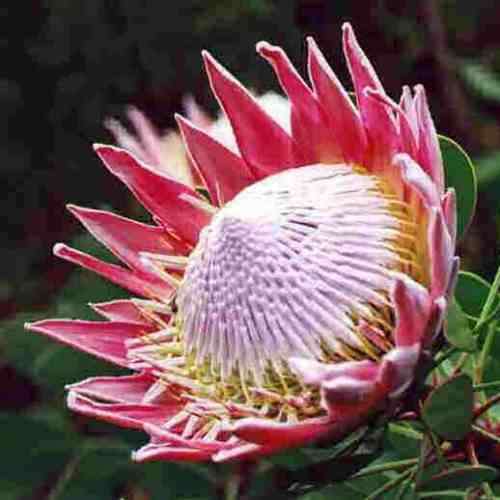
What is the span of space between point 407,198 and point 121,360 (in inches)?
13.4

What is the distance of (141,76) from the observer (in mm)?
3436

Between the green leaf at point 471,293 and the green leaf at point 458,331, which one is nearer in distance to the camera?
the green leaf at point 458,331

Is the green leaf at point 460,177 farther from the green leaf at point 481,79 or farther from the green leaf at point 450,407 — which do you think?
the green leaf at point 481,79

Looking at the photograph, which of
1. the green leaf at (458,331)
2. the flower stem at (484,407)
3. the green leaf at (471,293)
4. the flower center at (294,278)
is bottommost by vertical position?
the flower stem at (484,407)

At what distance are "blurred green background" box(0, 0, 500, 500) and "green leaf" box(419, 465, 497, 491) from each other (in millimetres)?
1589

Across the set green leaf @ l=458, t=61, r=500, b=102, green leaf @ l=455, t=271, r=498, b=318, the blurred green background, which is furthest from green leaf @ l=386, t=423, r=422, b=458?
green leaf @ l=458, t=61, r=500, b=102

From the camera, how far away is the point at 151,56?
130 inches

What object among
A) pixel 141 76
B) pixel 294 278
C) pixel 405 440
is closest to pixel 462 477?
pixel 294 278

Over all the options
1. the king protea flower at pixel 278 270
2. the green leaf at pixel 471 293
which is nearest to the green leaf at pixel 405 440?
the green leaf at pixel 471 293

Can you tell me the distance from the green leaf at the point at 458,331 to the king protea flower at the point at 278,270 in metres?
0.03

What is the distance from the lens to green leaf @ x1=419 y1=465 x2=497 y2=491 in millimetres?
1360

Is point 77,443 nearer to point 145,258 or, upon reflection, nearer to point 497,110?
point 145,258

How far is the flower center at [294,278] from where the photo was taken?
1419 millimetres

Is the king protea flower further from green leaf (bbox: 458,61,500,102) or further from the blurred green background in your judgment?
green leaf (bbox: 458,61,500,102)
